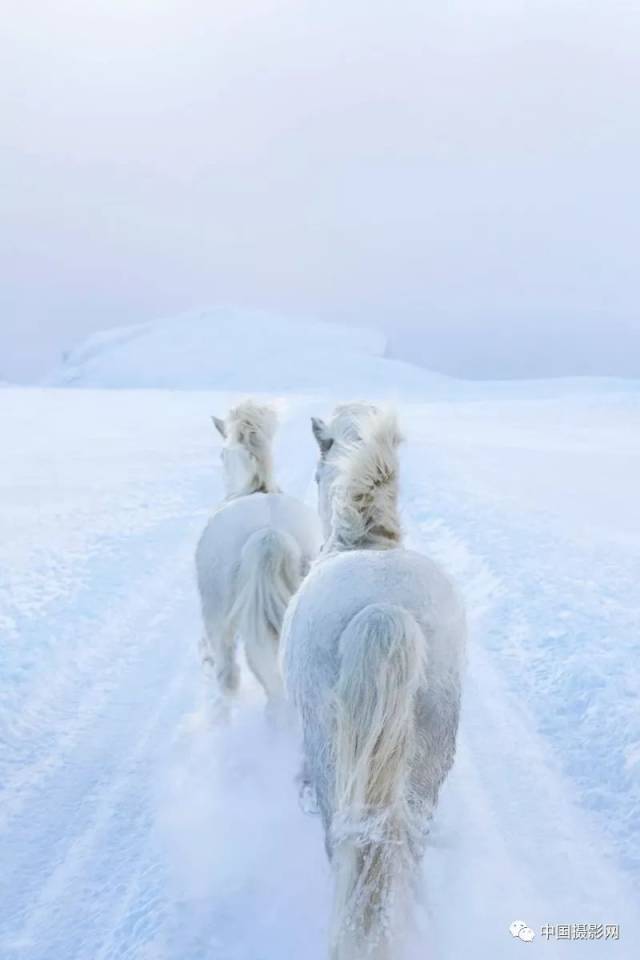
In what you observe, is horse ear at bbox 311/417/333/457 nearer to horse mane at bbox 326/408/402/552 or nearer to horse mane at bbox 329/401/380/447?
horse mane at bbox 329/401/380/447

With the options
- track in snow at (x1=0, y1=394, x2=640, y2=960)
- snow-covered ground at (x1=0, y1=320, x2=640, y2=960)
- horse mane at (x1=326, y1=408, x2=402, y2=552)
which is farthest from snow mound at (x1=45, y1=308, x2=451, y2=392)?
horse mane at (x1=326, y1=408, x2=402, y2=552)

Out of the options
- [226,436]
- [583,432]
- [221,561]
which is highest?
[226,436]

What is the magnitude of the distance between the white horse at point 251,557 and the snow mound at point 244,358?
67679mm

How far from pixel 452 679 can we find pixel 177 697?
94.2 inches

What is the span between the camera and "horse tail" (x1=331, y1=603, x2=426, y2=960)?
2096 millimetres

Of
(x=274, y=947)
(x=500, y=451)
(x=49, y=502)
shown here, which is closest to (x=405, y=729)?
(x=274, y=947)

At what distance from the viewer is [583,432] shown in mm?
20891

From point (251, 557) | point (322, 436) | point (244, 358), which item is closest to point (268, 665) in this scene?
point (251, 557)

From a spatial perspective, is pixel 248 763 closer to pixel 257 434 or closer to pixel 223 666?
pixel 223 666

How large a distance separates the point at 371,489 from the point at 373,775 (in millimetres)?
884

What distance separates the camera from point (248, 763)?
12.1 ft

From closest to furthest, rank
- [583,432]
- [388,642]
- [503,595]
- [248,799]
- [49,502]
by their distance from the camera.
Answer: [388,642]
[248,799]
[503,595]
[49,502]
[583,432]

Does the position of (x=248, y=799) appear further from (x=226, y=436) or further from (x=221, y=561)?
(x=226, y=436)

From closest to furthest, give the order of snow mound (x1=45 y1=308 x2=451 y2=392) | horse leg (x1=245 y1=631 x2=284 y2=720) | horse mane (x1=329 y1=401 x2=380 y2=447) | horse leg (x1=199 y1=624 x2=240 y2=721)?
horse mane (x1=329 y1=401 x2=380 y2=447) → horse leg (x1=245 y1=631 x2=284 y2=720) → horse leg (x1=199 y1=624 x2=240 y2=721) → snow mound (x1=45 y1=308 x2=451 y2=392)
